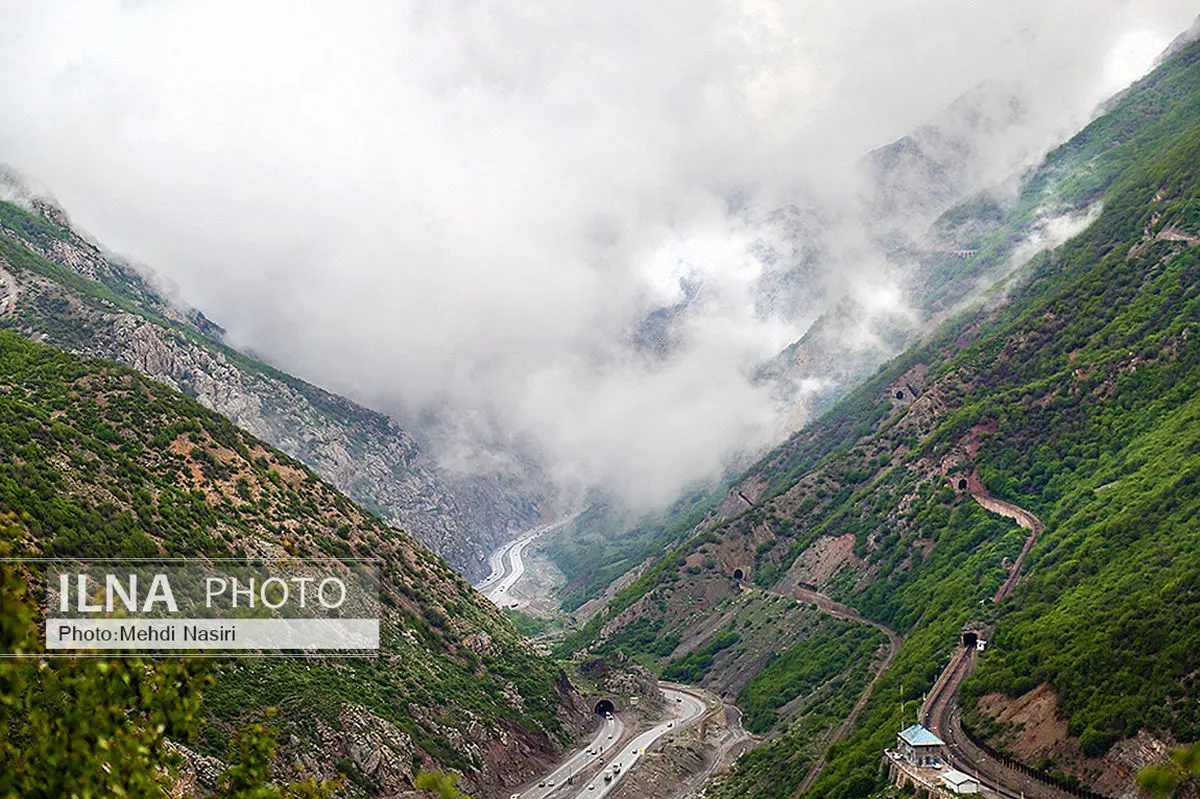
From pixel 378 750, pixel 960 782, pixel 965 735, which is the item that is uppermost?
pixel 378 750

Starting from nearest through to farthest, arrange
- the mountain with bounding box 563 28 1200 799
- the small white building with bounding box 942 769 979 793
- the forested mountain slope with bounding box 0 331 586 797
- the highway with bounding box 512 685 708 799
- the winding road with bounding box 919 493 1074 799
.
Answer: the small white building with bounding box 942 769 979 793, the winding road with bounding box 919 493 1074 799, the mountain with bounding box 563 28 1200 799, the forested mountain slope with bounding box 0 331 586 797, the highway with bounding box 512 685 708 799

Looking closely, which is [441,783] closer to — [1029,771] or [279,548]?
[1029,771]

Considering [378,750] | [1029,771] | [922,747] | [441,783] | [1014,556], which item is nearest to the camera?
[441,783]

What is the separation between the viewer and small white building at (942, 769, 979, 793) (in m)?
57.2

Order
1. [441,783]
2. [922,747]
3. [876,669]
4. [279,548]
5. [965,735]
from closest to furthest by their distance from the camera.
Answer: [441,783], [922,747], [965,735], [279,548], [876,669]

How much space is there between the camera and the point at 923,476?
145 meters

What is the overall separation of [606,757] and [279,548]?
1828 inches

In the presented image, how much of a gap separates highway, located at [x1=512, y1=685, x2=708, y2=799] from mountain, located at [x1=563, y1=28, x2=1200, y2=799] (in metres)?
9.50

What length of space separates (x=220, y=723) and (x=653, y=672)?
107435 millimetres

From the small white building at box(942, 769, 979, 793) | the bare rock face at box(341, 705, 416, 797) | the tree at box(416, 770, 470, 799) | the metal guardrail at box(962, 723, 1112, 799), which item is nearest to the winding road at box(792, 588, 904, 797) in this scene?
the metal guardrail at box(962, 723, 1112, 799)

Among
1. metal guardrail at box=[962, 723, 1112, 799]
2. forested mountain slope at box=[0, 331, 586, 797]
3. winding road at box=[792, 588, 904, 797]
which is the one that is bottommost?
metal guardrail at box=[962, 723, 1112, 799]

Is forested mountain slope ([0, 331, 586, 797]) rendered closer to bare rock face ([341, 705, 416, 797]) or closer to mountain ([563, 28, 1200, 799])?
bare rock face ([341, 705, 416, 797])

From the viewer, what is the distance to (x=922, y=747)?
67.2 meters

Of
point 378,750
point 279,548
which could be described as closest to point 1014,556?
point 378,750
